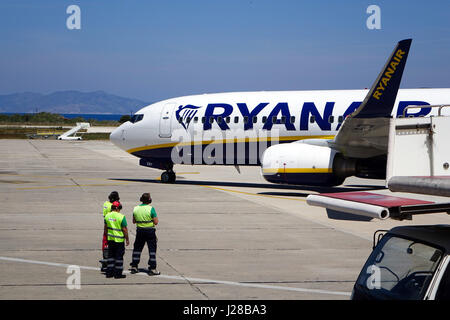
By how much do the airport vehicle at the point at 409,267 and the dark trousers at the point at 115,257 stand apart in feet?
18.8

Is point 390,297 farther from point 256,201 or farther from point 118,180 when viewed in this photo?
point 118,180

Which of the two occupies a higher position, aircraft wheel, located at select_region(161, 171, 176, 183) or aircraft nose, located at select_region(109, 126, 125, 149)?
aircraft nose, located at select_region(109, 126, 125, 149)

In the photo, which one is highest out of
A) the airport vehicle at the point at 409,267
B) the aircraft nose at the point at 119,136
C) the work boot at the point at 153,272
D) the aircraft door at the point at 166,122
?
the aircraft door at the point at 166,122

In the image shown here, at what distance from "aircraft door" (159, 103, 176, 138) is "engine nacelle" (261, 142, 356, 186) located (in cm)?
662

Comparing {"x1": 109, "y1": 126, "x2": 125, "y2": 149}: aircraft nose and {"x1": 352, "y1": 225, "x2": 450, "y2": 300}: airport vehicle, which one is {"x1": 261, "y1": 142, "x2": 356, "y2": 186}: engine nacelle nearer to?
{"x1": 109, "y1": 126, "x2": 125, "y2": 149}: aircraft nose

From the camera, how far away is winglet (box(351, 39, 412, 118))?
20.5 m

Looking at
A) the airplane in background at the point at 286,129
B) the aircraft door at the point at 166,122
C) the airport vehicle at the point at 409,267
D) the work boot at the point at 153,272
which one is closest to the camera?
the airport vehicle at the point at 409,267

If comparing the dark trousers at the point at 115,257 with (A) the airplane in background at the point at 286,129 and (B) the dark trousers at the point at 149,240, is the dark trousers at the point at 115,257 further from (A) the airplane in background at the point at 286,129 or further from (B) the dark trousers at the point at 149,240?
(A) the airplane in background at the point at 286,129

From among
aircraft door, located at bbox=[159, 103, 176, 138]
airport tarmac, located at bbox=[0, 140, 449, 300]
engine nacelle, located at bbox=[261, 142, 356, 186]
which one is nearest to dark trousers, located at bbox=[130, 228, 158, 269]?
airport tarmac, located at bbox=[0, 140, 449, 300]

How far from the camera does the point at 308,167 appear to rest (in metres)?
23.2

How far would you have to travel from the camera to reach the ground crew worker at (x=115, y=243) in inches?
Answer: 453

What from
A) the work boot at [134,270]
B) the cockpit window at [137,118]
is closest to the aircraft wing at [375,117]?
the cockpit window at [137,118]

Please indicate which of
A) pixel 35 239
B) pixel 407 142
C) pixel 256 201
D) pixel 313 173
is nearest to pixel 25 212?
pixel 35 239

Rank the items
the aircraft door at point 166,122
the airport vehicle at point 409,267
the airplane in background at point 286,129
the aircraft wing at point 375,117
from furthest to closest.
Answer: the aircraft door at point 166,122 → the airplane in background at point 286,129 → the aircraft wing at point 375,117 → the airport vehicle at point 409,267
